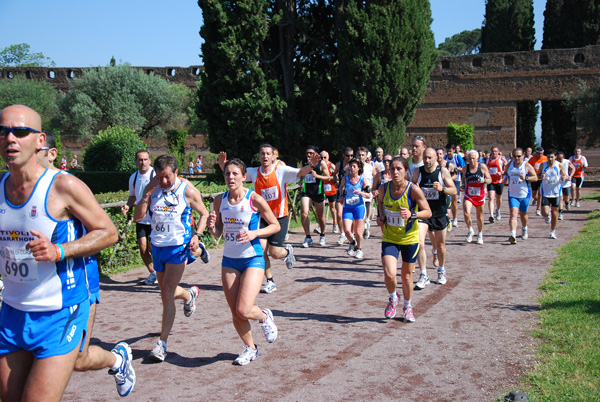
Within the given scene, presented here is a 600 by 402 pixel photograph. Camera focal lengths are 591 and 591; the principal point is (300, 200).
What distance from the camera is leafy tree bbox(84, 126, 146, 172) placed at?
27719 millimetres

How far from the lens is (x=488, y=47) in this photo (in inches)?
1640

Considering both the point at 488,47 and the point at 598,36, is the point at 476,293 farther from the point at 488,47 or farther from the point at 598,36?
the point at 488,47

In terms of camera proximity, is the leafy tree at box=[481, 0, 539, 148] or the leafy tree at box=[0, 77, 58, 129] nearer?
the leafy tree at box=[481, 0, 539, 148]

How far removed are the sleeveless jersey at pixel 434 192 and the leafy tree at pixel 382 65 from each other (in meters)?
11.8

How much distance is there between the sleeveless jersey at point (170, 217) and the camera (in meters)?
6.50

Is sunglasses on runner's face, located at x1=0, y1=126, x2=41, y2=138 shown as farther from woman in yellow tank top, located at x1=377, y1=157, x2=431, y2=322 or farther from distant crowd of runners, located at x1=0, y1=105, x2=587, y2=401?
woman in yellow tank top, located at x1=377, y1=157, x2=431, y2=322

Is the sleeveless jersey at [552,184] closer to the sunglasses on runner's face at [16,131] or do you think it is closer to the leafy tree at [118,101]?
the sunglasses on runner's face at [16,131]

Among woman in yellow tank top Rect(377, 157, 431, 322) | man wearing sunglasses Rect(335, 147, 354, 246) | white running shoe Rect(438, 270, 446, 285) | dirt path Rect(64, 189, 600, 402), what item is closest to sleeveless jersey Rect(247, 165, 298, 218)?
dirt path Rect(64, 189, 600, 402)

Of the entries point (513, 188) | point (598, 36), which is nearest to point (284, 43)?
point (513, 188)

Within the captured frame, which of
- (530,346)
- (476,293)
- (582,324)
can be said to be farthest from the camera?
(476,293)

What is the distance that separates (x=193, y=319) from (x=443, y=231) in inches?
165

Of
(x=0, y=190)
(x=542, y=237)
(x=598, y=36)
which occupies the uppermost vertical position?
(x=598, y=36)

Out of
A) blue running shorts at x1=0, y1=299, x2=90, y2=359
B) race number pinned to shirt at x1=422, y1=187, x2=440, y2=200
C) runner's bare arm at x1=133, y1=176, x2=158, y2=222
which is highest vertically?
runner's bare arm at x1=133, y1=176, x2=158, y2=222

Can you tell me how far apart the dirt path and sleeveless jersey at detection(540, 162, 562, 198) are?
4138mm
